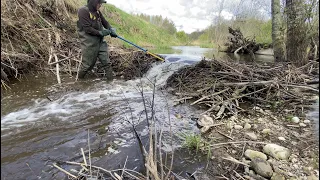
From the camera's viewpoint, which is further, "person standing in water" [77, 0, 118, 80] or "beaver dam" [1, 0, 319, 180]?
"person standing in water" [77, 0, 118, 80]

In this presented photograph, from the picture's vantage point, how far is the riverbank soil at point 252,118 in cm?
233

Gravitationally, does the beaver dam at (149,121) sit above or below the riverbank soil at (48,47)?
below

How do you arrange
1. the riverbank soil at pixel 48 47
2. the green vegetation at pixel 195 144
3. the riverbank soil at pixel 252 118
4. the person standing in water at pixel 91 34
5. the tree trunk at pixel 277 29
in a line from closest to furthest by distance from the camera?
the riverbank soil at pixel 252 118 → the green vegetation at pixel 195 144 → the riverbank soil at pixel 48 47 → the person standing in water at pixel 91 34 → the tree trunk at pixel 277 29

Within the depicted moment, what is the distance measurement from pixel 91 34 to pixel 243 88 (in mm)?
3525

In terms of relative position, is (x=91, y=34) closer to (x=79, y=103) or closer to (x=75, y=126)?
(x=79, y=103)

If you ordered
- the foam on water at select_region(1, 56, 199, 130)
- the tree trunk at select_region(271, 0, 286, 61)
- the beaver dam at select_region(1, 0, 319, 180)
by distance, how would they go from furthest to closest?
the tree trunk at select_region(271, 0, 286, 61), the foam on water at select_region(1, 56, 199, 130), the beaver dam at select_region(1, 0, 319, 180)

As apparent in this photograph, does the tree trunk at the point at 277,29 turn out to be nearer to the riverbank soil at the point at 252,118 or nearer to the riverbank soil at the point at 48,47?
the riverbank soil at the point at 252,118

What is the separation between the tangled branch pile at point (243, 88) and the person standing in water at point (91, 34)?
7.09ft

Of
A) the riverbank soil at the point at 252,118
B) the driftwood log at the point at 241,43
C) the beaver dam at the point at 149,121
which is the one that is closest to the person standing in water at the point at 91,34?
the beaver dam at the point at 149,121

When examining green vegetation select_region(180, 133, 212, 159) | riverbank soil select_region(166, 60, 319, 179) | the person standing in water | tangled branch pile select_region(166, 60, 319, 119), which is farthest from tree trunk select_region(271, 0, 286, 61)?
green vegetation select_region(180, 133, 212, 159)

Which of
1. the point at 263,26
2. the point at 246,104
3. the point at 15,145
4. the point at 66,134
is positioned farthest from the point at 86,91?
the point at 263,26

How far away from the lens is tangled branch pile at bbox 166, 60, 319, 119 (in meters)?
3.80

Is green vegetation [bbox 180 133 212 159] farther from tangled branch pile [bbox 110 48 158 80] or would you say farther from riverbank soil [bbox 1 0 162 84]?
tangled branch pile [bbox 110 48 158 80]

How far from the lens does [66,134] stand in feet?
9.68
